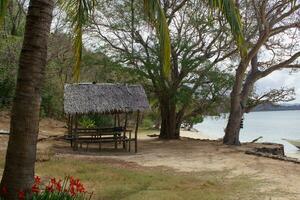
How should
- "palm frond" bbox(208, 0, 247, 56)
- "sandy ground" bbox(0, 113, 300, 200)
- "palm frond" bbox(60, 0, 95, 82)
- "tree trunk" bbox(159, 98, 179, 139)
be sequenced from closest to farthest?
1. "palm frond" bbox(208, 0, 247, 56)
2. "palm frond" bbox(60, 0, 95, 82)
3. "sandy ground" bbox(0, 113, 300, 200)
4. "tree trunk" bbox(159, 98, 179, 139)

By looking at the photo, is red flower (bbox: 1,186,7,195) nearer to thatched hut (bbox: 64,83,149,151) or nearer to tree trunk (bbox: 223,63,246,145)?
thatched hut (bbox: 64,83,149,151)

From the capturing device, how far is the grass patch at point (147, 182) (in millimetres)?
9711

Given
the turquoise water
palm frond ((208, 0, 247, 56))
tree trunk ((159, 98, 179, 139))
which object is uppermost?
palm frond ((208, 0, 247, 56))

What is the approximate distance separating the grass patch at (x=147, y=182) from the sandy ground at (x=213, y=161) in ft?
1.99

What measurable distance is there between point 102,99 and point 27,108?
1173cm

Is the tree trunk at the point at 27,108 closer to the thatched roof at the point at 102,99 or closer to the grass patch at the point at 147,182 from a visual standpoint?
the grass patch at the point at 147,182

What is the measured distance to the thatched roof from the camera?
58.0 ft

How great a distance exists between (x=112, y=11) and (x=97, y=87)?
19.7 ft

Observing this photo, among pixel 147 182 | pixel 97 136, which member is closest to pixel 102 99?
pixel 97 136

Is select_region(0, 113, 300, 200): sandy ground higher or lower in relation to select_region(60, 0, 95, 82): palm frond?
lower

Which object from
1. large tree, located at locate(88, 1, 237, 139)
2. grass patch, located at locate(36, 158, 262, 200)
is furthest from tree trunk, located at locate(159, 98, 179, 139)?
grass patch, located at locate(36, 158, 262, 200)

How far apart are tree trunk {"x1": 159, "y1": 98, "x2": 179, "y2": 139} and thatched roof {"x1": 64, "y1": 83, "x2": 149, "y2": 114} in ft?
21.4

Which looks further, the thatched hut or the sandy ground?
the thatched hut

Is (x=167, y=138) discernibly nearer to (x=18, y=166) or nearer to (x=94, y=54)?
(x=94, y=54)
